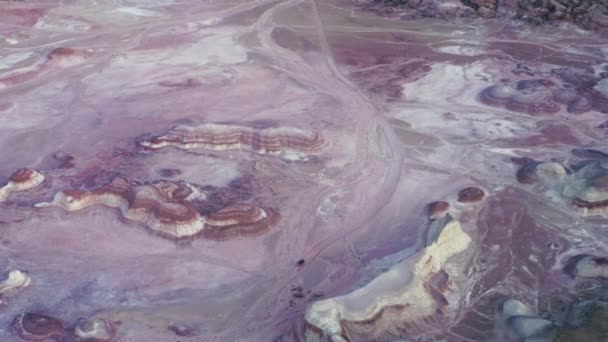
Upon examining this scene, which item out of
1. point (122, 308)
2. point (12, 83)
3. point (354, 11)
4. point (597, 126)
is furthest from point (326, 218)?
point (354, 11)

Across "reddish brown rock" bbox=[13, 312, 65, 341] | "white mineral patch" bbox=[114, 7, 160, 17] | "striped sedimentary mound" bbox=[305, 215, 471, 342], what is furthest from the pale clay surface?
"white mineral patch" bbox=[114, 7, 160, 17]

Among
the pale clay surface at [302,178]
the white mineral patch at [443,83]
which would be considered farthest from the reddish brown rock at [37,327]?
the white mineral patch at [443,83]

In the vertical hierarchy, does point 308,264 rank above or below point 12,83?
below

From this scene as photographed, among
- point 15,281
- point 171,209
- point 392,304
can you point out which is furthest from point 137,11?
point 392,304

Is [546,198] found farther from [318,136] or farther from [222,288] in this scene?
[222,288]

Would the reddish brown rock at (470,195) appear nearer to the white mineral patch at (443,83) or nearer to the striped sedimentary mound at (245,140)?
the striped sedimentary mound at (245,140)

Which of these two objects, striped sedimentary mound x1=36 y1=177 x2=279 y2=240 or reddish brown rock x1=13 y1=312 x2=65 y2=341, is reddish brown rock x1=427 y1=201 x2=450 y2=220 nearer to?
striped sedimentary mound x1=36 y1=177 x2=279 y2=240
